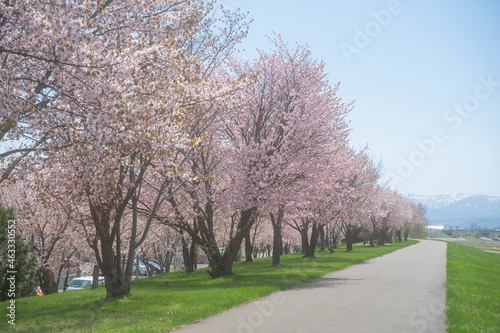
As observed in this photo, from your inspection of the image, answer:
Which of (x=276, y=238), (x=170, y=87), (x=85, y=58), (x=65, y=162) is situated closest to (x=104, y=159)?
(x=65, y=162)

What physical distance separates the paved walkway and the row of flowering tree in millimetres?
3572

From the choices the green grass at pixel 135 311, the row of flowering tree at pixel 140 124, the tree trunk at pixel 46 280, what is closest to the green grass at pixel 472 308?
the green grass at pixel 135 311

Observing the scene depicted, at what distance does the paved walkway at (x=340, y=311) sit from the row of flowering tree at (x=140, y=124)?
3.57 m

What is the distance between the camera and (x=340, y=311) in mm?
10539

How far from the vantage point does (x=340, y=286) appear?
1552cm

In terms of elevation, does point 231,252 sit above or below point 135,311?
above

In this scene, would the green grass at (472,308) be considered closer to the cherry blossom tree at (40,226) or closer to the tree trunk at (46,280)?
the cherry blossom tree at (40,226)

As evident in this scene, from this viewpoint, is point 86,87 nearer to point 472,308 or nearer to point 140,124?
point 140,124

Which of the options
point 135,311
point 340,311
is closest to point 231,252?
point 135,311

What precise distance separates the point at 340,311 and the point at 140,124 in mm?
6527

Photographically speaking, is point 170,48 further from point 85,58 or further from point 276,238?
point 276,238

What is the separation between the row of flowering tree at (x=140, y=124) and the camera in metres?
7.97

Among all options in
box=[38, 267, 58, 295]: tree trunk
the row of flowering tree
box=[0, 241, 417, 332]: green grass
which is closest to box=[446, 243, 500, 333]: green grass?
box=[0, 241, 417, 332]: green grass

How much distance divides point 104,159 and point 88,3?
3090mm
